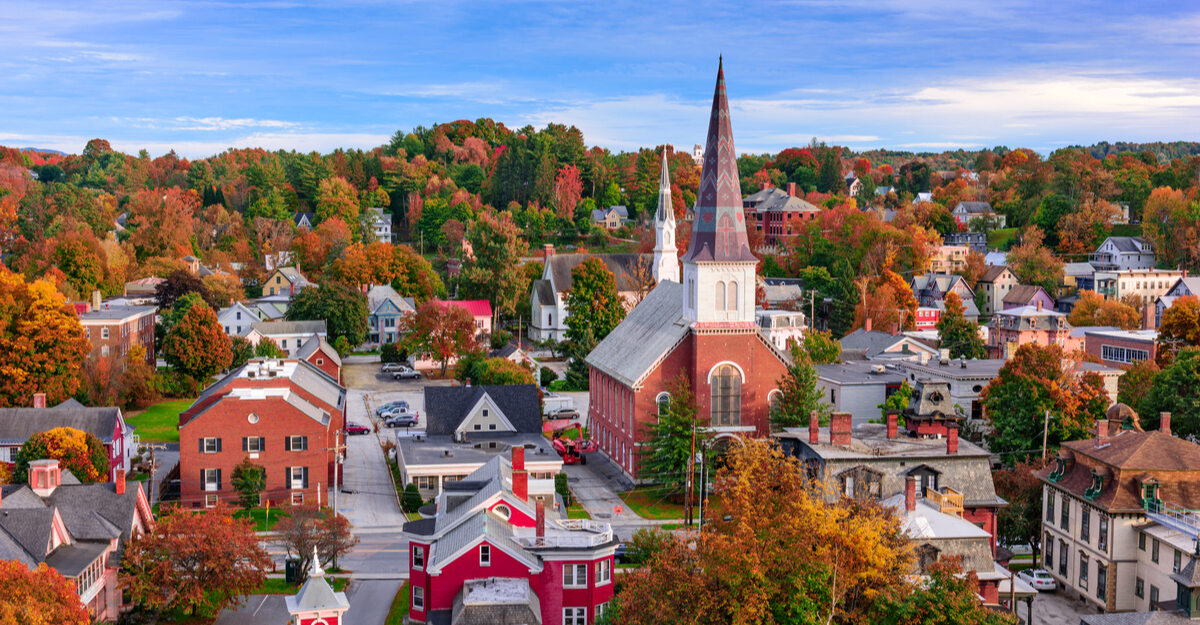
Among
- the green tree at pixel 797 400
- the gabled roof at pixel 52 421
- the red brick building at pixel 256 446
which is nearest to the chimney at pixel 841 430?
the green tree at pixel 797 400

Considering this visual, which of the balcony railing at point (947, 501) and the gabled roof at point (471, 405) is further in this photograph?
the gabled roof at point (471, 405)

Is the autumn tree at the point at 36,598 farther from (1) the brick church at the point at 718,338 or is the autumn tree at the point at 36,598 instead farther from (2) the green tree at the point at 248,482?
(1) the brick church at the point at 718,338

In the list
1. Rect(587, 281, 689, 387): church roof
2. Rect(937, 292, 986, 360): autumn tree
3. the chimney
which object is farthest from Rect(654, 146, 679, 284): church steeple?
the chimney

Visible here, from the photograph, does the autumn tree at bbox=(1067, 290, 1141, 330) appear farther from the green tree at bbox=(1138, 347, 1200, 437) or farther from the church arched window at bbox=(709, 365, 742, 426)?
the church arched window at bbox=(709, 365, 742, 426)

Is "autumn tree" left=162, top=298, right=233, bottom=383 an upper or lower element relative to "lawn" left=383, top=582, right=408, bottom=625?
upper

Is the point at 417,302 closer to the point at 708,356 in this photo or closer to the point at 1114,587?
the point at 708,356

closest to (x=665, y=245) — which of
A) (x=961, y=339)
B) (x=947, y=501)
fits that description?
(x=961, y=339)
